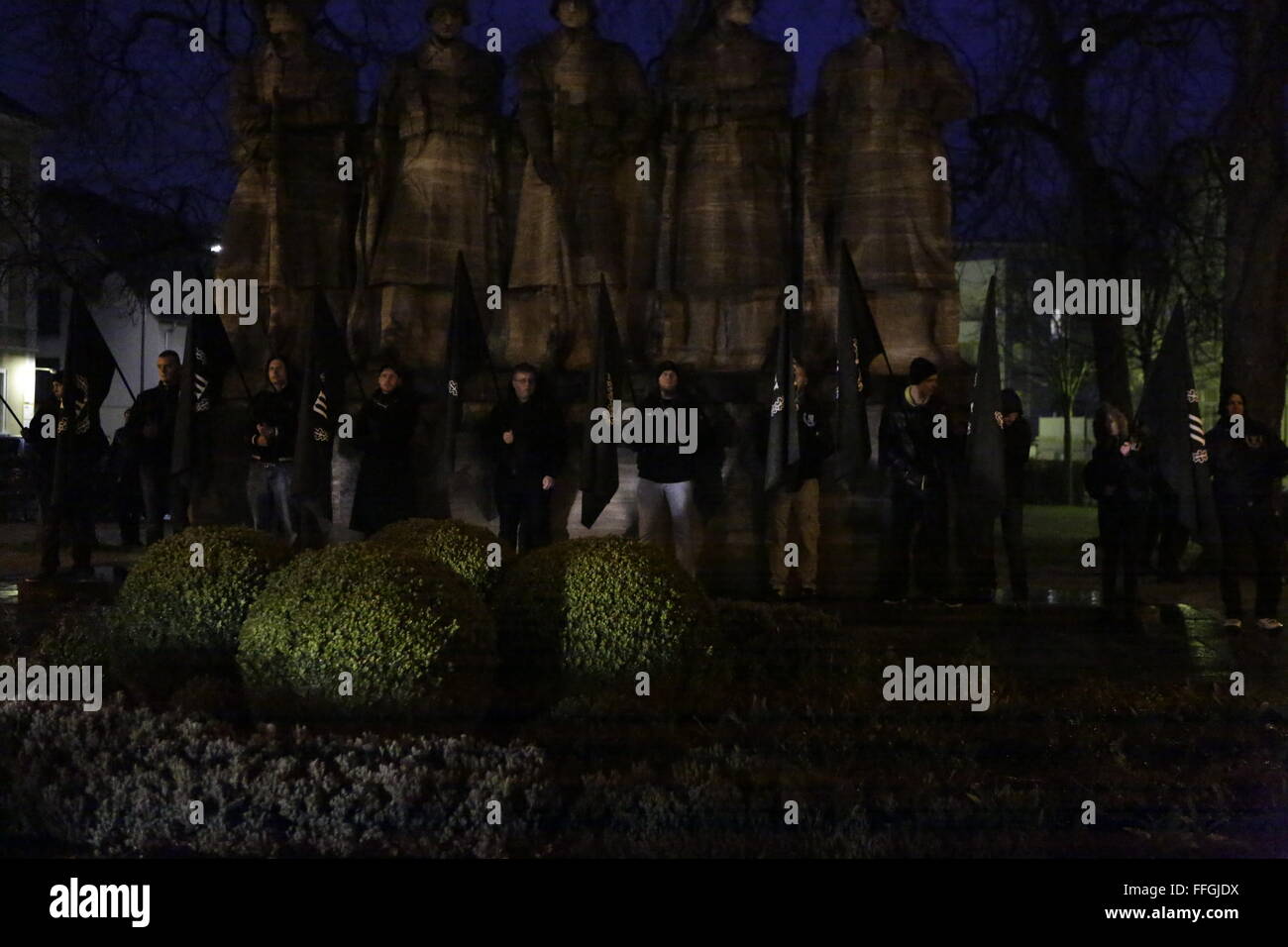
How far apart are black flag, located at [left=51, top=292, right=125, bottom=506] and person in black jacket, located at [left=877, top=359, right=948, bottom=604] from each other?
6.09 metres

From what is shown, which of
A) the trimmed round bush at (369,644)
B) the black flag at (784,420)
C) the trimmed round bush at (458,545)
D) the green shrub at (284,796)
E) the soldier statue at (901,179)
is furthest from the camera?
the soldier statue at (901,179)

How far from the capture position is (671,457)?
10820 mm

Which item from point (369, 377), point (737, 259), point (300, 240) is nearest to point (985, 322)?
point (737, 259)

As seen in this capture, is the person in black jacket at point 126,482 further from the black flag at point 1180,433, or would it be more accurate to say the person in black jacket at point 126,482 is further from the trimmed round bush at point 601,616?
the black flag at point 1180,433

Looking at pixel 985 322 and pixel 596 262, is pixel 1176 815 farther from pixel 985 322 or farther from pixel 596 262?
pixel 596 262

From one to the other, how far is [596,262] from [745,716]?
647 cm

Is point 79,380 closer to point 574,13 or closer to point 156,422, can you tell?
point 156,422

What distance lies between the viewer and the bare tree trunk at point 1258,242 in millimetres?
13109

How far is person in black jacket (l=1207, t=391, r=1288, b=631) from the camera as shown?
10.6 meters

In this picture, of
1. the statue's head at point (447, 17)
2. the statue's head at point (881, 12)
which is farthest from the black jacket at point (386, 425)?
the statue's head at point (881, 12)

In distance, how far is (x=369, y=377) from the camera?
42.1ft

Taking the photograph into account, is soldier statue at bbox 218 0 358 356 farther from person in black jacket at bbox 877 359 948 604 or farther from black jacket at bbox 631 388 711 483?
person in black jacket at bbox 877 359 948 604

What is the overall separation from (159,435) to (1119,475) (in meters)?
7.76

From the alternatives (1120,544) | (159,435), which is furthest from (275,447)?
(1120,544)
